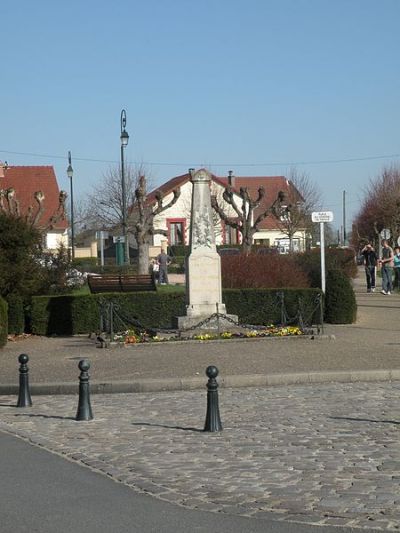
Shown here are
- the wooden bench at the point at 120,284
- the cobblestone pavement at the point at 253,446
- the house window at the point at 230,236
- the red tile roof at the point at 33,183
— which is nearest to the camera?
the cobblestone pavement at the point at 253,446

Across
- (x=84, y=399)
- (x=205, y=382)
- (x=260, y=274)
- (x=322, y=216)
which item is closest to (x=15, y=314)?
(x=260, y=274)

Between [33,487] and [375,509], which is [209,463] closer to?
[33,487]

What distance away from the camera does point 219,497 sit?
768cm

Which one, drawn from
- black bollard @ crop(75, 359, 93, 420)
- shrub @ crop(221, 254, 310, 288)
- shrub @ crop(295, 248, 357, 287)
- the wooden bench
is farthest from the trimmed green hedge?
black bollard @ crop(75, 359, 93, 420)

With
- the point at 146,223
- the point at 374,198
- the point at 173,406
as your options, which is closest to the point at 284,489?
the point at 173,406

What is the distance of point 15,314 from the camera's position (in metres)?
23.5

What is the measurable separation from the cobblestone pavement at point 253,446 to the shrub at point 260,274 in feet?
42.9

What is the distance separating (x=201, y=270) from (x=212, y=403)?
1101 cm

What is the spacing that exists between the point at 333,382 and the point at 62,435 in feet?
18.3

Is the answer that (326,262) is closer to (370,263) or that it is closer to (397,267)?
(370,263)

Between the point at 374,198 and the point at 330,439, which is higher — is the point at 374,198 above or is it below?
above

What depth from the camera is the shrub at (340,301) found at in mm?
23922

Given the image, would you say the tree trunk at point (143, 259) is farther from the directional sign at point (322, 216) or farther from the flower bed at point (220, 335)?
the flower bed at point (220, 335)

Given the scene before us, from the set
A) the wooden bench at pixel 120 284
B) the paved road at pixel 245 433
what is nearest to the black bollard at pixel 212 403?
the paved road at pixel 245 433
